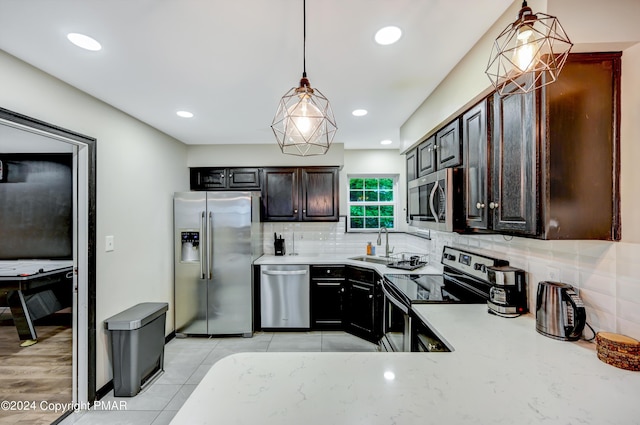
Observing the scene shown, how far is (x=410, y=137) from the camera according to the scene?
9.50ft

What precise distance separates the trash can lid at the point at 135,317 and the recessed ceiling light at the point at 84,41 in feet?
6.63

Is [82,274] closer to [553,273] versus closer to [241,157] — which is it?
[241,157]

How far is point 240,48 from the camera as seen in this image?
5.49 feet

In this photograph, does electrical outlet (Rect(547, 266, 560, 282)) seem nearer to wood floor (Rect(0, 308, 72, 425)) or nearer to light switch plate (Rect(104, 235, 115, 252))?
light switch plate (Rect(104, 235, 115, 252))

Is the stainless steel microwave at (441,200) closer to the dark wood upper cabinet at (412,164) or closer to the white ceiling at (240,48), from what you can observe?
the dark wood upper cabinet at (412,164)

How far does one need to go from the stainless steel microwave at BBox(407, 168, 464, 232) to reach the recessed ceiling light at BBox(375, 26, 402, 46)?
34.0 inches

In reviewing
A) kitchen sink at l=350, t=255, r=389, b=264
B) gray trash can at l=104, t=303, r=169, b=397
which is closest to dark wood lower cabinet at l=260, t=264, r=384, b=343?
kitchen sink at l=350, t=255, r=389, b=264

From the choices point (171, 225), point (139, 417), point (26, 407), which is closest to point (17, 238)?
point (171, 225)

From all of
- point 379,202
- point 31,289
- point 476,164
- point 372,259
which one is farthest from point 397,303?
point 31,289

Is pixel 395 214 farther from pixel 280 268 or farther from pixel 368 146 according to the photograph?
pixel 280 268

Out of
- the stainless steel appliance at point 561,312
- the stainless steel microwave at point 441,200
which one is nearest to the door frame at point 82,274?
the stainless steel microwave at point 441,200

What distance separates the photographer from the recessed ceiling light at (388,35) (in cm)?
149

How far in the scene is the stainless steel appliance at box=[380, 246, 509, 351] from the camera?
1.87 meters

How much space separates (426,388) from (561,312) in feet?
2.80
